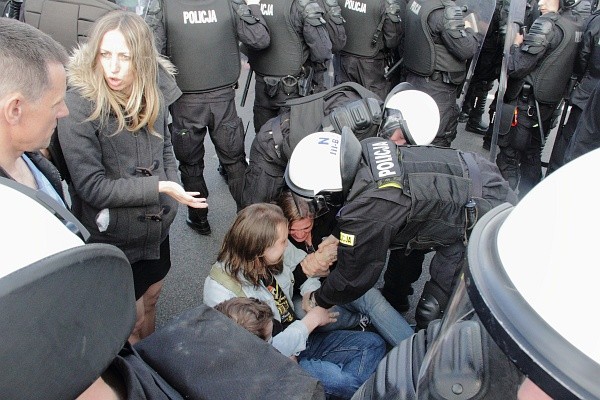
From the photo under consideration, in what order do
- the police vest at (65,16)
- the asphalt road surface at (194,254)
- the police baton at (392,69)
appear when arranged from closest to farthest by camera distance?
the police vest at (65,16), the asphalt road surface at (194,254), the police baton at (392,69)

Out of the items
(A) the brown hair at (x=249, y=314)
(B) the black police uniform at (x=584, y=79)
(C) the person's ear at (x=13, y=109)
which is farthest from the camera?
(B) the black police uniform at (x=584, y=79)

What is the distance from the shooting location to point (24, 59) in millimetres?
1339

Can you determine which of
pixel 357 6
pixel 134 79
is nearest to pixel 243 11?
pixel 357 6

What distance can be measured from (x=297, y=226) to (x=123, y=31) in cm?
116

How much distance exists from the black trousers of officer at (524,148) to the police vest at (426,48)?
591 mm

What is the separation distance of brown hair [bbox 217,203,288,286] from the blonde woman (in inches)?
8.9

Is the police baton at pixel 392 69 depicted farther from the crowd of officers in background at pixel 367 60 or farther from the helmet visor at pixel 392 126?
the helmet visor at pixel 392 126

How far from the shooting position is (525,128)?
14.7 ft

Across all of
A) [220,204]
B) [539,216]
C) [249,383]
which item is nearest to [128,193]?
[249,383]

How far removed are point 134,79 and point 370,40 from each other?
3.20m

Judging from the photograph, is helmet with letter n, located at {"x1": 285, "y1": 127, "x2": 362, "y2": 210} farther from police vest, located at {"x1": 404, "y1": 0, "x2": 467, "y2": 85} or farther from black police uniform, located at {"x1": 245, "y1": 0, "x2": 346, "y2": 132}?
police vest, located at {"x1": 404, "y1": 0, "x2": 467, "y2": 85}

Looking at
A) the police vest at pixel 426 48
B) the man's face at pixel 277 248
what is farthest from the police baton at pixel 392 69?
the man's face at pixel 277 248

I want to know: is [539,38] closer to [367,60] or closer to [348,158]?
[367,60]

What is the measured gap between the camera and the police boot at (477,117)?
5871mm
